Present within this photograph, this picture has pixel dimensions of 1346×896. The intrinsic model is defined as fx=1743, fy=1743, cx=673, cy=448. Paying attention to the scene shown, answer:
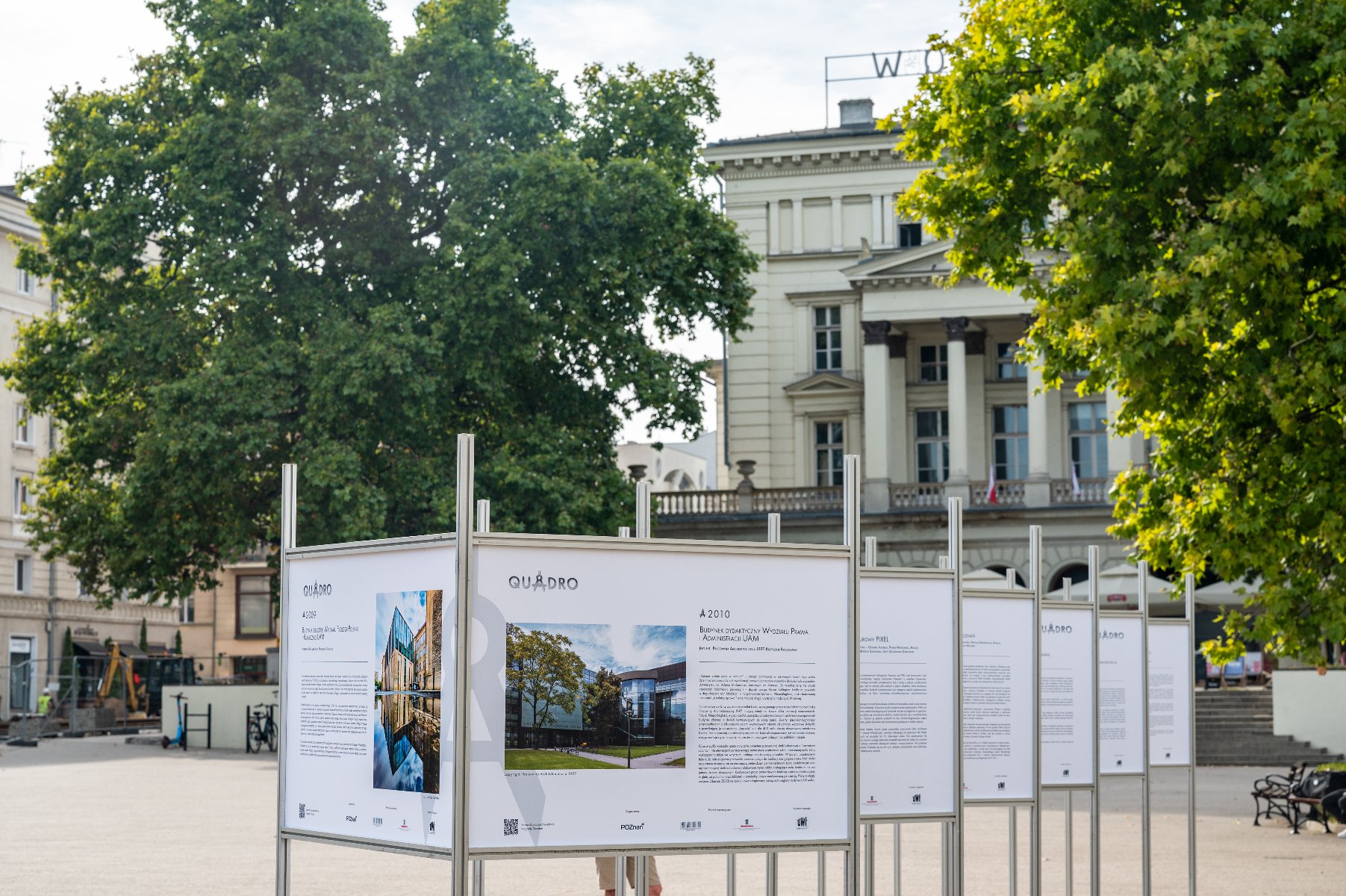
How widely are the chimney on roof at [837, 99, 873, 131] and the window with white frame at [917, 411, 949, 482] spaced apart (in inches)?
438

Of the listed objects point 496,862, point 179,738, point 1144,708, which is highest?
point 1144,708

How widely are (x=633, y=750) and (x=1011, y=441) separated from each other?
53.2 metres

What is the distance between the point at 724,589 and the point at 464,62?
30.3 m

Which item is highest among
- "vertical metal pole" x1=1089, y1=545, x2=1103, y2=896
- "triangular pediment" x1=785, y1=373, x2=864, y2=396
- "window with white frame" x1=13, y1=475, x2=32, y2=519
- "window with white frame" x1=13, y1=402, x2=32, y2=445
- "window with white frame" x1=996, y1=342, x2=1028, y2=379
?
"window with white frame" x1=996, y1=342, x2=1028, y2=379

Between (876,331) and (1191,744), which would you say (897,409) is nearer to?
(876,331)

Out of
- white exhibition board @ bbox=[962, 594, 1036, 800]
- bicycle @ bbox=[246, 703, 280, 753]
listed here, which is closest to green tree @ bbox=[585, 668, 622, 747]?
white exhibition board @ bbox=[962, 594, 1036, 800]

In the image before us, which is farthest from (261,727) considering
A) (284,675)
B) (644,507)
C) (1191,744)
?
(644,507)

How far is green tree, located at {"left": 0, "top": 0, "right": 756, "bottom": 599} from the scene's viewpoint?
35938mm

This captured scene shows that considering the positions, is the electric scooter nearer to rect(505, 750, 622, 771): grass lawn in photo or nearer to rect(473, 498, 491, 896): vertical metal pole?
rect(473, 498, 491, 896): vertical metal pole

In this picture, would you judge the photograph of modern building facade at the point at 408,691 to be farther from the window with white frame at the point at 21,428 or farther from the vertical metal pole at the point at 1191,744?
the window with white frame at the point at 21,428

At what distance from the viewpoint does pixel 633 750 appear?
7977mm

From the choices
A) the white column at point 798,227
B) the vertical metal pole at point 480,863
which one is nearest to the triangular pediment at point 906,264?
the white column at point 798,227

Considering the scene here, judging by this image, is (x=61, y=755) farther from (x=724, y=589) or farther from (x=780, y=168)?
(x=724, y=589)

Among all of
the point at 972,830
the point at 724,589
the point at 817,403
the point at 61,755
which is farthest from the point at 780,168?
the point at 724,589
